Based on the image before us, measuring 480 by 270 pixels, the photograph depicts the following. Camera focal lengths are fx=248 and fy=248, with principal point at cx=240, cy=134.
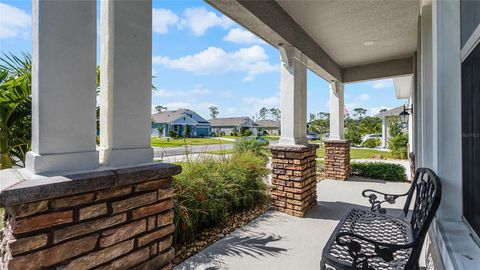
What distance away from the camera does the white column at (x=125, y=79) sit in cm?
154

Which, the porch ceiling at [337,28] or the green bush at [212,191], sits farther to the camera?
the porch ceiling at [337,28]

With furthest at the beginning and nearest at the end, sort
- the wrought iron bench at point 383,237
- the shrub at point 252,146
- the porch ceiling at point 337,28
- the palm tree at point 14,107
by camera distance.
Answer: the shrub at point 252,146 < the porch ceiling at point 337,28 < the palm tree at point 14,107 < the wrought iron bench at point 383,237

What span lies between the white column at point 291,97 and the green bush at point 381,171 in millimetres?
3944

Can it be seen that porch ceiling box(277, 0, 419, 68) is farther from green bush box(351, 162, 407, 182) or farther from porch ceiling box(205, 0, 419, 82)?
green bush box(351, 162, 407, 182)

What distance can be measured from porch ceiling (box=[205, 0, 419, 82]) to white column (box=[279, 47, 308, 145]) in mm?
235

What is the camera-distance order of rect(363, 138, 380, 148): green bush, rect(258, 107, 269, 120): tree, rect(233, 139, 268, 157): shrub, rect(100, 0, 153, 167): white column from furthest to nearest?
1. rect(258, 107, 269, 120): tree
2. rect(363, 138, 380, 148): green bush
3. rect(233, 139, 268, 157): shrub
4. rect(100, 0, 153, 167): white column

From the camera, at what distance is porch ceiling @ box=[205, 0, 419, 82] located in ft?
11.1

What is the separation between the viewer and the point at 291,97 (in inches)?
168

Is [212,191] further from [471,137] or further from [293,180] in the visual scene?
[471,137]

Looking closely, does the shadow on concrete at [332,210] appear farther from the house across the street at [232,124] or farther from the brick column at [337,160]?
the house across the street at [232,124]

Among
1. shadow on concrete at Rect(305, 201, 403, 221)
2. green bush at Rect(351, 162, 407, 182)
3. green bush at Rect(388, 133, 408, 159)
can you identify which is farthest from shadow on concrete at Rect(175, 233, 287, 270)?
green bush at Rect(388, 133, 408, 159)

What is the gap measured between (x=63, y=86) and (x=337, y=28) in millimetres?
4355

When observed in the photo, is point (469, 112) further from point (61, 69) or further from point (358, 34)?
point (358, 34)

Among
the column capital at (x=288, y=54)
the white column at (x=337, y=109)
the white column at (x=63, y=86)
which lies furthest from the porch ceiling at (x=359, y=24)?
the white column at (x=63, y=86)
